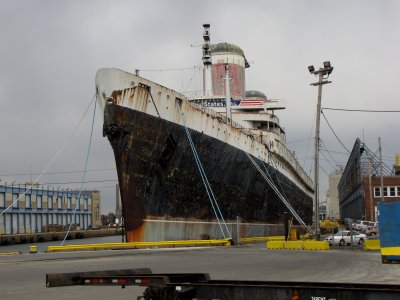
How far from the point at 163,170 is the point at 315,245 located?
7.94 m

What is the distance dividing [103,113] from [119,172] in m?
2.82

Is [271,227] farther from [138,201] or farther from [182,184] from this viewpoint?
[138,201]

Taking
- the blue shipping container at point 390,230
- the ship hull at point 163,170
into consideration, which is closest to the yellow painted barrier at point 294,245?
the ship hull at point 163,170

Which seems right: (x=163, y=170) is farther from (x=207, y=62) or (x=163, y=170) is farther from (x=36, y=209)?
(x=36, y=209)

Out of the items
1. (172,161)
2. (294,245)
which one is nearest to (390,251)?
(294,245)

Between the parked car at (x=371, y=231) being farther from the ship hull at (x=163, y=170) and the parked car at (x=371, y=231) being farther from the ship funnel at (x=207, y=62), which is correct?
the ship funnel at (x=207, y=62)

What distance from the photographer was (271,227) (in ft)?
127

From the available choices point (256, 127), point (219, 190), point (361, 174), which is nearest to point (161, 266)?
point (219, 190)

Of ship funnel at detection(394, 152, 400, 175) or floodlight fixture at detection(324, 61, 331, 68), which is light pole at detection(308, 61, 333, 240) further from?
ship funnel at detection(394, 152, 400, 175)

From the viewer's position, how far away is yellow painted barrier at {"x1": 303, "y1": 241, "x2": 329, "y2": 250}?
24391 mm

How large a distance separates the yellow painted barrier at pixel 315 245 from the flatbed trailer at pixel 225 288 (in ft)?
61.9

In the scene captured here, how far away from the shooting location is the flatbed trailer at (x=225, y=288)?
5.16 metres

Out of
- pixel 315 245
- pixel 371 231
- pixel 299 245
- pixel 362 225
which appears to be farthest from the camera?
pixel 362 225

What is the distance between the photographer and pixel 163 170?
25016 mm
